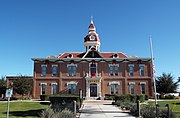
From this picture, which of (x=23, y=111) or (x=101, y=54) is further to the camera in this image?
(x=101, y=54)

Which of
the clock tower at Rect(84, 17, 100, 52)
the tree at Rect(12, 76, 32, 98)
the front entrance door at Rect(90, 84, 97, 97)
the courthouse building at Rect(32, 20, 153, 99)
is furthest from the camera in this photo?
the clock tower at Rect(84, 17, 100, 52)

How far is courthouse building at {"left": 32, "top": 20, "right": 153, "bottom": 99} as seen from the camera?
39562 millimetres

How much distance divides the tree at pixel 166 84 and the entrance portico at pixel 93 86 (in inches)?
580

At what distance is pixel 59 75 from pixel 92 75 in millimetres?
6495

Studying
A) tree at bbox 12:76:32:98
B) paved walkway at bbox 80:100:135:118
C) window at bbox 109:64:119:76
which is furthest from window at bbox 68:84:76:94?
paved walkway at bbox 80:100:135:118

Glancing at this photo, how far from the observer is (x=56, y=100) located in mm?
23641

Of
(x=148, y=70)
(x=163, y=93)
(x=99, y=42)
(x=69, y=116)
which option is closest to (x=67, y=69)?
(x=99, y=42)

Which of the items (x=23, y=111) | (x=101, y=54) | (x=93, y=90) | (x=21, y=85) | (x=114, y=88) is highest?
(x=101, y=54)

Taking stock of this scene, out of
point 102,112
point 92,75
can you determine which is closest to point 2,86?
point 92,75

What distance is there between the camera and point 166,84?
4378 cm

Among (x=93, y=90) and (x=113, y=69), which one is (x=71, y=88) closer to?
(x=93, y=90)

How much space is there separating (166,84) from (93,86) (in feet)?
53.5

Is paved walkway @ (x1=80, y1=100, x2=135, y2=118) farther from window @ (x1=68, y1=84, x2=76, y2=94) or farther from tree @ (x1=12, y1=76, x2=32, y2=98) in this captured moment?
tree @ (x1=12, y1=76, x2=32, y2=98)

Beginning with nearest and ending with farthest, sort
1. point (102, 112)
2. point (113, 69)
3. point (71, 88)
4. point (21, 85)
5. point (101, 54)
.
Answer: point (102, 112) → point (21, 85) → point (71, 88) → point (113, 69) → point (101, 54)
